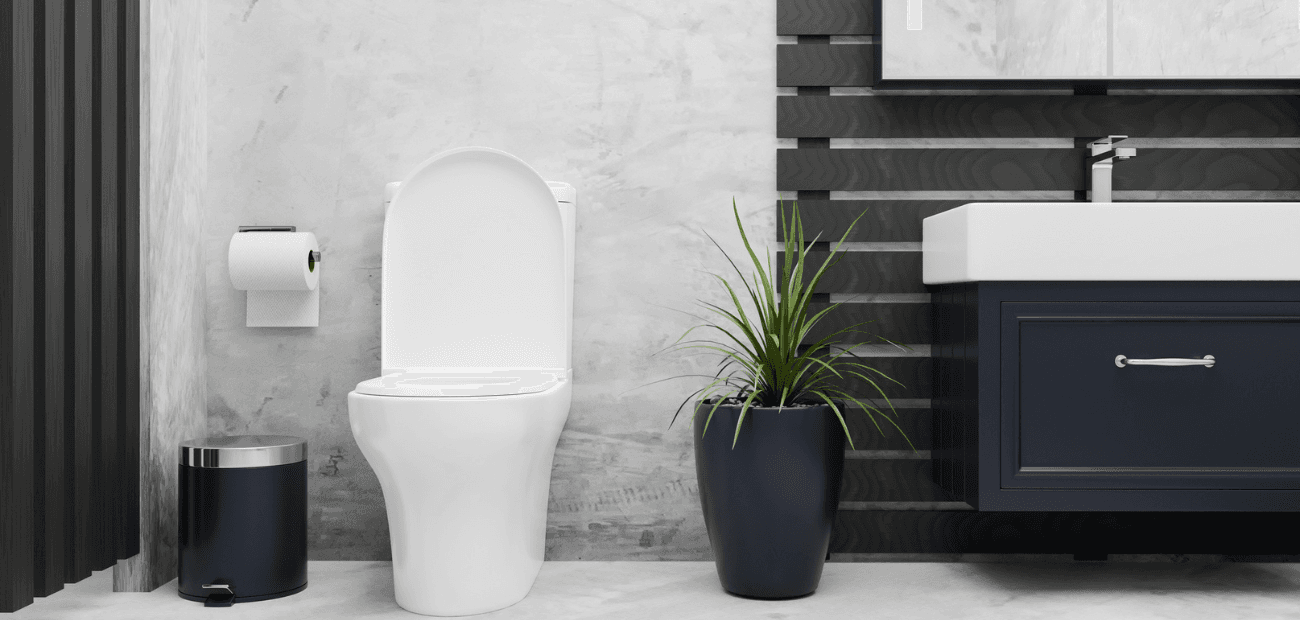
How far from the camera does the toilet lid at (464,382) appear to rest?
1.47 metres

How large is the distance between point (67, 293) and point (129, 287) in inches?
6.9

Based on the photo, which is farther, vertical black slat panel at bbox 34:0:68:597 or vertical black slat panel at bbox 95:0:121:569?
vertical black slat panel at bbox 95:0:121:569

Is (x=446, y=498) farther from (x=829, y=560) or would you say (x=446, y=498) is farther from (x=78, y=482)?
(x=829, y=560)

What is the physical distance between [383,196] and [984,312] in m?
1.34

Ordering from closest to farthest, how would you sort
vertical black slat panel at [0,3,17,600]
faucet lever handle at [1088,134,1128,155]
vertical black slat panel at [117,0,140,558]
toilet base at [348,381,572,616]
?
1. vertical black slat panel at [0,3,17,600]
2. toilet base at [348,381,572,616]
3. vertical black slat panel at [117,0,140,558]
4. faucet lever handle at [1088,134,1128,155]

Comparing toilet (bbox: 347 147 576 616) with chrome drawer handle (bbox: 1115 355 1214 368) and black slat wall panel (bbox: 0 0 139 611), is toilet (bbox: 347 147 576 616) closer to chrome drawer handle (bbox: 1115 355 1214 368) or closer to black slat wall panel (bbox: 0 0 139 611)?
black slat wall panel (bbox: 0 0 139 611)

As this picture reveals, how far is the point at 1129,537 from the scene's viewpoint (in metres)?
1.92

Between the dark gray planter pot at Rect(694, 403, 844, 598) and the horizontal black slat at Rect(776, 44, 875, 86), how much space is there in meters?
0.79

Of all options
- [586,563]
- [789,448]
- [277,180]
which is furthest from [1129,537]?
[277,180]

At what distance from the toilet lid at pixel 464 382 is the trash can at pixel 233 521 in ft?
0.83

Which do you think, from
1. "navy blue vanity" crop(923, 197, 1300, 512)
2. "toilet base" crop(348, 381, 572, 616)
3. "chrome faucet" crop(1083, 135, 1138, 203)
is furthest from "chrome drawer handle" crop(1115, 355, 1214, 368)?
"toilet base" crop(348, 381, 572, 616)

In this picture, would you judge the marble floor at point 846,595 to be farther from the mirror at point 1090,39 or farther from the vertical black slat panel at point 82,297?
the mirror at point 1090,39

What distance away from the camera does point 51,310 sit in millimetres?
1442

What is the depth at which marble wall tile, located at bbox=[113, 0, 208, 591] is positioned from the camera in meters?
1.72
